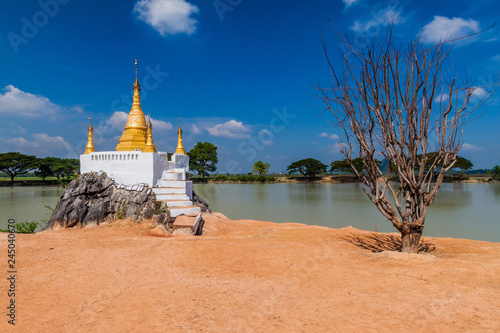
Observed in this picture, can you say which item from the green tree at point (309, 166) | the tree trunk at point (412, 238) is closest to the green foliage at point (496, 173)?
the green tree at point (309, 166)

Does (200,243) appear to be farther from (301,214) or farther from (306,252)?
(301,214)

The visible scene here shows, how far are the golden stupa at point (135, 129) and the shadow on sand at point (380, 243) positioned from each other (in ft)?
37.7

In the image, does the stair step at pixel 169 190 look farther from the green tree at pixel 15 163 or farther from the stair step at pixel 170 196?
the green tree at pixel 15 163

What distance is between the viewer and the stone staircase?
1090 cm

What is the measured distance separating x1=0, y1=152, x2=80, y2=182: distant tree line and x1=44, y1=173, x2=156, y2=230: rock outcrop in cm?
3160

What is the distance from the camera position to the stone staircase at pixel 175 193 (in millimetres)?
10898

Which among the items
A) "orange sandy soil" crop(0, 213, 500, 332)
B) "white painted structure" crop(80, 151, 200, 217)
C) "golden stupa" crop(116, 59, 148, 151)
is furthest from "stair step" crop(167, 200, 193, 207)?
"golden stupa" crop(116, 59, 148, 151)

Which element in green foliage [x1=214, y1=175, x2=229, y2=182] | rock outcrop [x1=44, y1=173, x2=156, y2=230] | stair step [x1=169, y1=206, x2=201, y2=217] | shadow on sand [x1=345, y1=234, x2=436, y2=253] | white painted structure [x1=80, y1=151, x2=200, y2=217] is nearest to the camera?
shadow on sand [x1=345, y1=234, x2=436, y2=253]

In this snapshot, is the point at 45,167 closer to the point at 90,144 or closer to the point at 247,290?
the point at 90,144

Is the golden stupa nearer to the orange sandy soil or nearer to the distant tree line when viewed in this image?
the orange sandy soil

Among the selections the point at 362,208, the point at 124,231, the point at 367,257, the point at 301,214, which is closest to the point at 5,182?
the point at 124,231

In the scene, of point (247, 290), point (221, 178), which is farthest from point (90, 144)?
point (221, 178)

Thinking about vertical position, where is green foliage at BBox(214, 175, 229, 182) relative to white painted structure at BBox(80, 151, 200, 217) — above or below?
below

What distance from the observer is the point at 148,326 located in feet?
10.3
